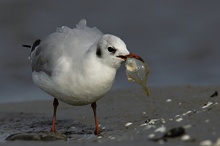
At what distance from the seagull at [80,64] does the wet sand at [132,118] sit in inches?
16.3

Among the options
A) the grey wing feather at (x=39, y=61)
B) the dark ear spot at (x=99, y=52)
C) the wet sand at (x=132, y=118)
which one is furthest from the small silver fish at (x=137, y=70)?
the grey wing feather at (x=39, y=61)

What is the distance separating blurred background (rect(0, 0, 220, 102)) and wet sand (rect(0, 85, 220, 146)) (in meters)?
1.01

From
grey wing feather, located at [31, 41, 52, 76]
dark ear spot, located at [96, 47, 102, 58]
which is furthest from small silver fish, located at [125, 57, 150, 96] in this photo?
grey wing feather, located at [31, 41, 52, 76]

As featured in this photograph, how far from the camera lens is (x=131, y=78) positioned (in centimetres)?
706

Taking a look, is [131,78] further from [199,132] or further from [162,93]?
[162,93]

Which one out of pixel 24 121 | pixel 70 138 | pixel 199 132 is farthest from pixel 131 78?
pixel 24 121

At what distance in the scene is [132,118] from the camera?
819 cm

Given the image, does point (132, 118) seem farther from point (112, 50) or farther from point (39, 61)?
point (112, 50)

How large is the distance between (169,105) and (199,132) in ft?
9.11

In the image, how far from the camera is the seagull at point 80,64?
22.3ft

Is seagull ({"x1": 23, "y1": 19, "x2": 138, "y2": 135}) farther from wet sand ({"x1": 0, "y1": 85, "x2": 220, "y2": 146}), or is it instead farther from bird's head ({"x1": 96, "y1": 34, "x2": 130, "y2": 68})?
wet sand ({"x1": 0, "y1": 85, "x2": 220, "y2": 146})

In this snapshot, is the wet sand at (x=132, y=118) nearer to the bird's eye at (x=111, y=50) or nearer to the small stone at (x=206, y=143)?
the small stone at (x=206, y=143)

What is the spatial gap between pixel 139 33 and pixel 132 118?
5446 millimetres

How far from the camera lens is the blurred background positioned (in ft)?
36.1
